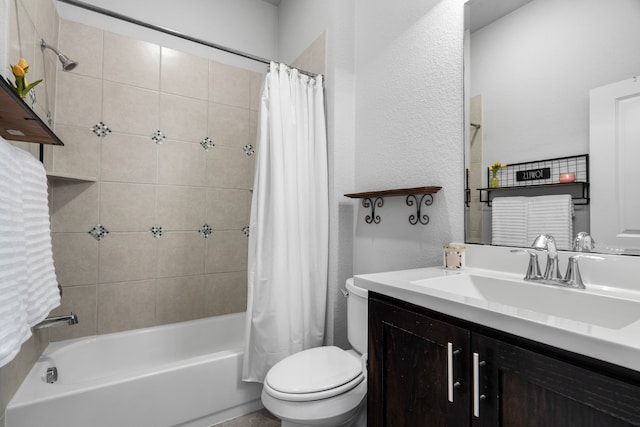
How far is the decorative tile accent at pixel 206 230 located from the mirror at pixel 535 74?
1782 mm

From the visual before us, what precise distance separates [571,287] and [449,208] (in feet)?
1.79

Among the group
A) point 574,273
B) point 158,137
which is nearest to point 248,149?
point 158,137

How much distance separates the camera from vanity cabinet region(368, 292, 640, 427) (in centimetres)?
53

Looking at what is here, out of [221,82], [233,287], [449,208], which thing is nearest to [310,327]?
[233,287]

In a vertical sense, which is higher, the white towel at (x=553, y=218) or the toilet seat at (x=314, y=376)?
the white towel at (x=553, y=218)

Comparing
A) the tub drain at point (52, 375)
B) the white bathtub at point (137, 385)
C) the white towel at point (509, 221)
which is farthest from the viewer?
the tub drain at point (52, 375)

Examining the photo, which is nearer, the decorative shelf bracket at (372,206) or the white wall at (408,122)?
the white wall at (408,122)

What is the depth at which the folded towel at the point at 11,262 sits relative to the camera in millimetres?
735

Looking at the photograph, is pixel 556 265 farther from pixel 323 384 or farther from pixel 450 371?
pixel 323 384

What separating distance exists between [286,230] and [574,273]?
1.24m

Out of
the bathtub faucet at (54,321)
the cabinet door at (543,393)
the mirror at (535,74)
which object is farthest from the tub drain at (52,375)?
the mirror at (535,74)

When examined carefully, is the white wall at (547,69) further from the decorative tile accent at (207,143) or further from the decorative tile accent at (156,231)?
the decorative tile accent at (156,231)

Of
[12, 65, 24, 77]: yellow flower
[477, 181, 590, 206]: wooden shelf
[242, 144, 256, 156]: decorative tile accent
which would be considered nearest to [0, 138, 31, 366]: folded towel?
[12, 65, 24, 77]: yellow flower

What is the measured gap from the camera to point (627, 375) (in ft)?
1.65
